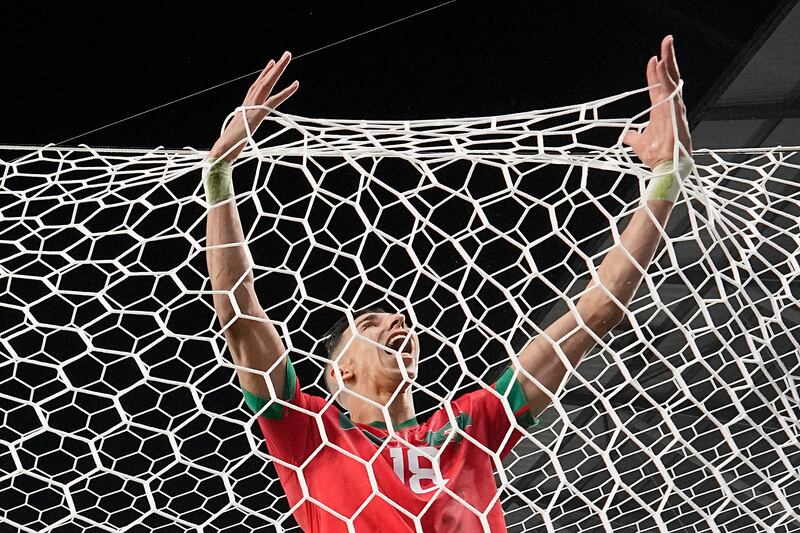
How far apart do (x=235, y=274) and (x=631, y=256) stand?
36 centimetres

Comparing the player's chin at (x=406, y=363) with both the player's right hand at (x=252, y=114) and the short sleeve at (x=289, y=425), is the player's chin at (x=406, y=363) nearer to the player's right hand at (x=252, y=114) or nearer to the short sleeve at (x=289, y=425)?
the short sleeve at (x=289, y=425)

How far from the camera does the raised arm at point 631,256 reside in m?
0.96

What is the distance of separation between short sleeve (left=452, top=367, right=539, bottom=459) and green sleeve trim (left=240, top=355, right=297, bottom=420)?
0.17 metres

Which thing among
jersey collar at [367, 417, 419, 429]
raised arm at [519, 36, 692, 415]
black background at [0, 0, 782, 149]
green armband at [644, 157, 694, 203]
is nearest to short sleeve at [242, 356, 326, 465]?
jersey collar at [367, 417, 419, 429]

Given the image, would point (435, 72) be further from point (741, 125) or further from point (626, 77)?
point (741, 125)

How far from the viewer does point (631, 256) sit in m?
0.96

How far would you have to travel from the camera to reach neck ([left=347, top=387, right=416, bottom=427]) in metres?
1.05

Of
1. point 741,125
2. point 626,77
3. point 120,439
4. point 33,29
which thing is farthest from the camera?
point 120,439

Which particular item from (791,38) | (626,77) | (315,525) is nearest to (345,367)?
(315,525)

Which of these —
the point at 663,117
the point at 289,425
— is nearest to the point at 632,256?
the point at 663,117

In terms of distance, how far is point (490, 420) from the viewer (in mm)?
1006

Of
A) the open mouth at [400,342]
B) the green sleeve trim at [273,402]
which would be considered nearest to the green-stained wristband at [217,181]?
the green sleeve trim at [273,402]

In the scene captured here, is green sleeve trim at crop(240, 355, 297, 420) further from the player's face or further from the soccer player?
the player's face

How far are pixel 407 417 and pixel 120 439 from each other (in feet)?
4.52
